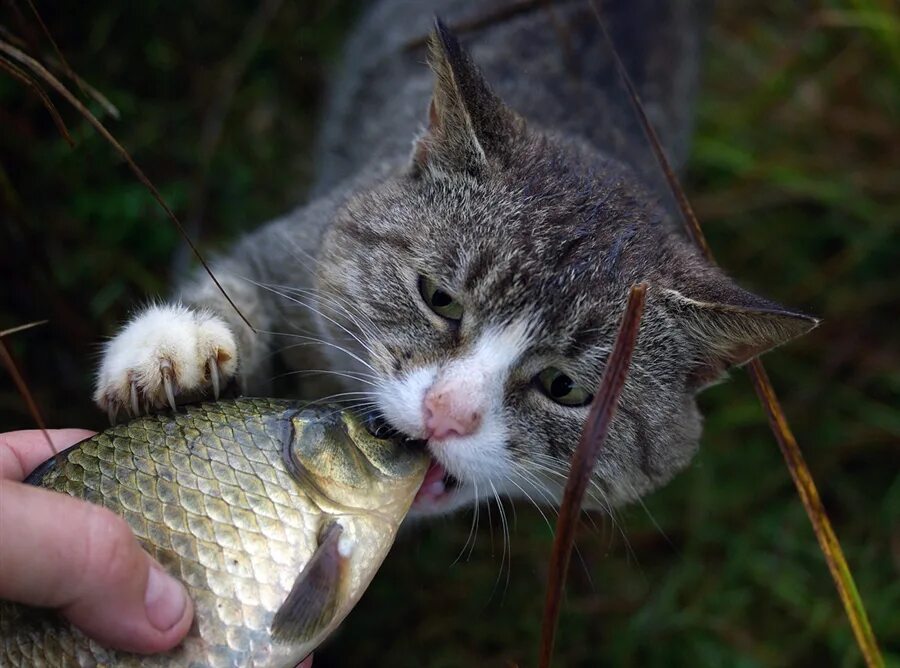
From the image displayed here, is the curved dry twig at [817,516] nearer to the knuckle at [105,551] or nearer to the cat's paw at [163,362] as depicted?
the cat's paw at [163,362]

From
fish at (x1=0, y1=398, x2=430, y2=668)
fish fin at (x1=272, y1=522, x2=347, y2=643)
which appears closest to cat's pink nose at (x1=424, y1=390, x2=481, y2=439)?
fish at (x1=0, y1=398, x2=430, y2=668)

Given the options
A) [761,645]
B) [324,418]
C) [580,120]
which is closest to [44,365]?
[324,418]

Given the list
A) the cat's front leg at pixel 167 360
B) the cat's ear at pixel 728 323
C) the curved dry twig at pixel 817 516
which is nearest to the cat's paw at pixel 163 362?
the cat's front leg at pixel 167 360

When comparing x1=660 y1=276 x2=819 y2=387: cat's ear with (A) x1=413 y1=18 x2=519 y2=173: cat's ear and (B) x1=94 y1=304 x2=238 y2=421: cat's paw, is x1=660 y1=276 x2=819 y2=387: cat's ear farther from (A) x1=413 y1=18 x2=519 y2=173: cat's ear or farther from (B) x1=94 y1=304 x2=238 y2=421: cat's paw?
(B) x1=94 y1=304 x2=238 y2=421: cat's paw

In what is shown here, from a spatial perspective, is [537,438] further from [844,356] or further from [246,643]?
[844,356]

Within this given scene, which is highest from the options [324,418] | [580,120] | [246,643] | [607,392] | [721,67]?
[721,67]

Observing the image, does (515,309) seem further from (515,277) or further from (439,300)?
(439,300)

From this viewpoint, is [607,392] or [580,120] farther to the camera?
[580,120]
